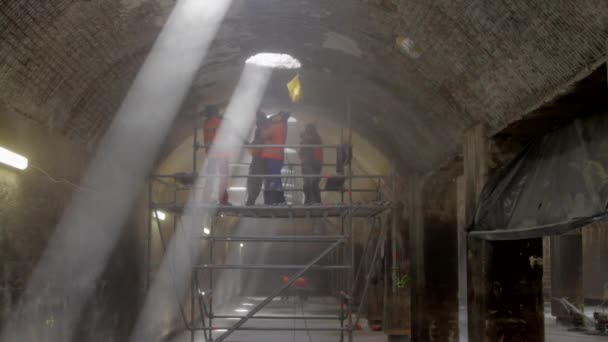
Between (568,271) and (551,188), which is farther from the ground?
(551,188)

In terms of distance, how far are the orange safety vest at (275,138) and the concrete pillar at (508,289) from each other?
3223 millimetres

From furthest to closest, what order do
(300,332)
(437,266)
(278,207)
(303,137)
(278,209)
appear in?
(300,332), (437,266), (303,137), (278,209), (278,207)

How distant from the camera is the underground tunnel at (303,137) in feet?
21.3

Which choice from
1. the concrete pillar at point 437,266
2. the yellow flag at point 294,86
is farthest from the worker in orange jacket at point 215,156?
the concrete pillar at point 437,266

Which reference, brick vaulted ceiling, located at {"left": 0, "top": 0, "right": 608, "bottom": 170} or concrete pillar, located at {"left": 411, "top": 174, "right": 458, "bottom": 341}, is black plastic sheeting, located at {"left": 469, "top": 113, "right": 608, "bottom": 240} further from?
concrete pillar, located at {"left": 411, "top": 174, "right": 458, "bottom": 341}

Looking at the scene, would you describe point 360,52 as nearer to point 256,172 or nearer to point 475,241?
point 256,172

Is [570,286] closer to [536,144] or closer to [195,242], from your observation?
[195,242]

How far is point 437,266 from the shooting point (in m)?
11.9

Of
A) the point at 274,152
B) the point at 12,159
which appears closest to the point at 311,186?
the point at 274,152

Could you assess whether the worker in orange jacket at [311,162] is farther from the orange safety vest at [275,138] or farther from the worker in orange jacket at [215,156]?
the worker in orange jacket at [215,156]

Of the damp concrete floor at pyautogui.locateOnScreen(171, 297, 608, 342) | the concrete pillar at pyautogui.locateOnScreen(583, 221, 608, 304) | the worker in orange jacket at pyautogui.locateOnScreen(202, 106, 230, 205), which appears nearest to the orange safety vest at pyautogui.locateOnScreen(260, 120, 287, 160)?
the worker in orange jacket at pyautogui.locateOnScreen(202, 106, 230, 205)

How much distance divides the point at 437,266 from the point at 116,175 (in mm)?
5188

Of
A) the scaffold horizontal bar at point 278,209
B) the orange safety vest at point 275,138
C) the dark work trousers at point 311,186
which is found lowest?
the scaffold horizontal bar at point 278,209

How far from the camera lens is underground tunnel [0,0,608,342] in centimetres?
649
